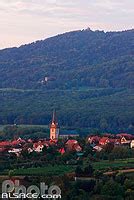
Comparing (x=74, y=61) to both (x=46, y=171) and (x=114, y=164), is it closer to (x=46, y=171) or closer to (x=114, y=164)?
(x=114, y=164)

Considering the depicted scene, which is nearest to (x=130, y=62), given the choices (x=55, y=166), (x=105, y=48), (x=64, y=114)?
(x=105, y=48)

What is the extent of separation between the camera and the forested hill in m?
133

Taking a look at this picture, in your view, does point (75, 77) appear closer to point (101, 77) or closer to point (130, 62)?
point (101, 77)

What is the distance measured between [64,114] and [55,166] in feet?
157

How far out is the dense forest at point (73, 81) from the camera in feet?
307

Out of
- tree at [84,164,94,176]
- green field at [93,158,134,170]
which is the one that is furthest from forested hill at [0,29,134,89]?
tree at [84,164,94,176]

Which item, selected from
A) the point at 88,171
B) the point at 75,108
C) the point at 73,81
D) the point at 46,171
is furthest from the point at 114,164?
the point at 73,81

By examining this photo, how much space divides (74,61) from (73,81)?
24.8 m

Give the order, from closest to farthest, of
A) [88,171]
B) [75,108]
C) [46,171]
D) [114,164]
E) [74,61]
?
[88,171] → [46,171] → [114,164] → [75,108] → [74,61]

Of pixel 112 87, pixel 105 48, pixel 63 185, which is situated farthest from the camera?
pixel 105 48

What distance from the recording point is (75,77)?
13388 cm

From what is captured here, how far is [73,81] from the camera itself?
13038cm

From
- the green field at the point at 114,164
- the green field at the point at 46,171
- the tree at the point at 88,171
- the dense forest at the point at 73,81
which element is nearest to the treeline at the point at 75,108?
the dense forest at the point at 73,81

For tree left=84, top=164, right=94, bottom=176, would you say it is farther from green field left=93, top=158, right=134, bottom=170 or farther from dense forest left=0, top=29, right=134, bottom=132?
dense forest left=0, top=29, right=134, bottom=132
